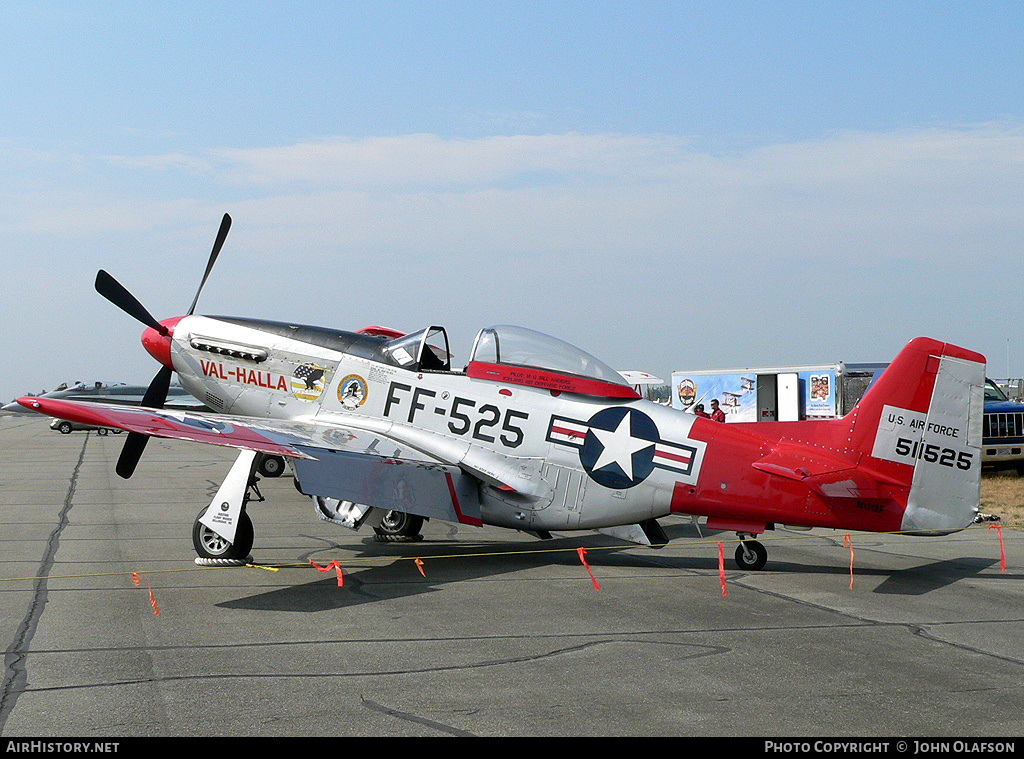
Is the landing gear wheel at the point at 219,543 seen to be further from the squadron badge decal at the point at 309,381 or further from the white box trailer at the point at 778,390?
the white box trailer at the point at 778,390

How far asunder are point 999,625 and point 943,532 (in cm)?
193

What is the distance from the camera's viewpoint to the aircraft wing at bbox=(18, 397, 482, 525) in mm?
8883

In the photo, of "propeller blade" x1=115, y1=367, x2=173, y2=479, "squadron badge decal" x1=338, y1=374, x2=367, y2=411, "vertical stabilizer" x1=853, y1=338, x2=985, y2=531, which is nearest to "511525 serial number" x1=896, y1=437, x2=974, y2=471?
"vertical stabilizer" x1=853, y1=338, x2=985, y2=531

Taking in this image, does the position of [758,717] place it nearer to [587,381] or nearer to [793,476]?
[793,476]

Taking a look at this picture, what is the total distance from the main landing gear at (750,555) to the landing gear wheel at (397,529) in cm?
435

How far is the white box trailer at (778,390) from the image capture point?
28750mm

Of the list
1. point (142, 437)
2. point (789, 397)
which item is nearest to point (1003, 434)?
point (789, 397)

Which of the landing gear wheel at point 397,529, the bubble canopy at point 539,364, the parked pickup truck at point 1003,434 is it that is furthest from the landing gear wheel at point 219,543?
the parked pickup truck at point 1003,434

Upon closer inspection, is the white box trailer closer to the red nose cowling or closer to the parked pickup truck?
the parked pickup truck

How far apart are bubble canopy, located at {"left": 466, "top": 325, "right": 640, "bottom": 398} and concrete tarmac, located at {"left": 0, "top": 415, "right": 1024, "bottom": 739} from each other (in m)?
2.11

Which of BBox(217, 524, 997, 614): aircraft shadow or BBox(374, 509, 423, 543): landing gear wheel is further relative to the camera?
BBox(374, 509, 423, 543): landing gear wheel

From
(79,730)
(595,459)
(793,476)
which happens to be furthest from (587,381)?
(79,730)

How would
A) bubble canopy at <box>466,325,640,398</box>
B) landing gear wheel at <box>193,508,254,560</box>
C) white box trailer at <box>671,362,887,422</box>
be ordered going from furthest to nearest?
white box trailer at <box>671,362,887,422</box>
bubble canopy at <box>466,325,640,398</box>
landing gear wheel at <box>193,508,254,560</box>

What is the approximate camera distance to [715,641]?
6.98 metres
